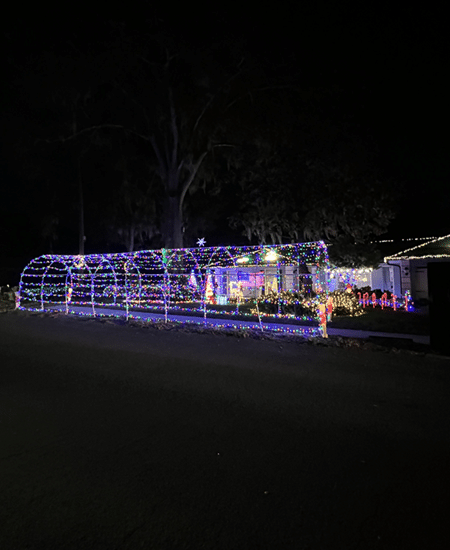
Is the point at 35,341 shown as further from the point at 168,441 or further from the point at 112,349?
the point at 168,441

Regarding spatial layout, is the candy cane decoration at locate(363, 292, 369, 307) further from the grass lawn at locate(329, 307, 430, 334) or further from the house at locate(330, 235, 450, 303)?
the grass lawn at locate(329, 307, 430, 334)

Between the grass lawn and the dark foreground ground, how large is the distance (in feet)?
12.5

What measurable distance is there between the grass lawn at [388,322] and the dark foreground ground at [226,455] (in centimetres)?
382

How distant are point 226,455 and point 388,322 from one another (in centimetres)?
968

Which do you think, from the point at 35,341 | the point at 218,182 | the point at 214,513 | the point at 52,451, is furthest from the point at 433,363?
the point at 218,182

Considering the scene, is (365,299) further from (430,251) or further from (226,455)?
(226,455)

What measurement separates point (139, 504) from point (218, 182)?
21.9m

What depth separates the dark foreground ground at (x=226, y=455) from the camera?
8.74 ft

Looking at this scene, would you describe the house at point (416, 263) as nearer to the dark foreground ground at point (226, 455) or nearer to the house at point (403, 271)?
the house at point (403, 271)

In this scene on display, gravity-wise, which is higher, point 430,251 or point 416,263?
point 430,251

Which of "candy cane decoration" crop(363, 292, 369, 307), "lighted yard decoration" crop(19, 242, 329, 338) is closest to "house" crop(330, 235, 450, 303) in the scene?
"candy cane decoration" crop(363, 292, 369, 307)

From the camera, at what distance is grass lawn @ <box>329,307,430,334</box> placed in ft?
35.5

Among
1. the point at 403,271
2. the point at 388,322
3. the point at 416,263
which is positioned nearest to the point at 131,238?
the point at 403,271

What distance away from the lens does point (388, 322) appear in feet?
39.6
